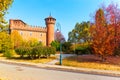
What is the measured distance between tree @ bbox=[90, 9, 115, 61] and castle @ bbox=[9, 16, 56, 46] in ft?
136

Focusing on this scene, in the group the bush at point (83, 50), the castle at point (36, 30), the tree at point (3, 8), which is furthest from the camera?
the castle at point (36, 30)

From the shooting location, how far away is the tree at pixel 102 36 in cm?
2323

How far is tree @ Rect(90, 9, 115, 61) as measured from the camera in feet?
76.2

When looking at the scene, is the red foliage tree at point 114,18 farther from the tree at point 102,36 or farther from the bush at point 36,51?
the bush at point 36,51

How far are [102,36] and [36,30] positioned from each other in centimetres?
4790

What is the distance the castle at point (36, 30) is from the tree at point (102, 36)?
136 feet

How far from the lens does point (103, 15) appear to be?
24281 mm

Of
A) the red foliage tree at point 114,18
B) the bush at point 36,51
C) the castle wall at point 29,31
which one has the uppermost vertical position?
the castle wall at point 29,31

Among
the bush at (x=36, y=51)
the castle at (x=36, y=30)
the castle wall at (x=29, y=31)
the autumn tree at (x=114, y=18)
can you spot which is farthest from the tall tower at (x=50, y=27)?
the autumn tree at (x=114, y=18)

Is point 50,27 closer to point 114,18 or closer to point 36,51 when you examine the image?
point 36,51

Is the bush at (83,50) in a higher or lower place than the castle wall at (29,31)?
lower

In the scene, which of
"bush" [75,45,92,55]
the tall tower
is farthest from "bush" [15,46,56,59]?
the tall tower

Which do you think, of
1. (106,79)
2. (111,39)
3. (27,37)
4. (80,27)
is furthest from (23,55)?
(27,37)

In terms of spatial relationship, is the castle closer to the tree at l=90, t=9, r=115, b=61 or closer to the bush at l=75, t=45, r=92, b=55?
the bush at l=75, t=45, r=92, b=55
